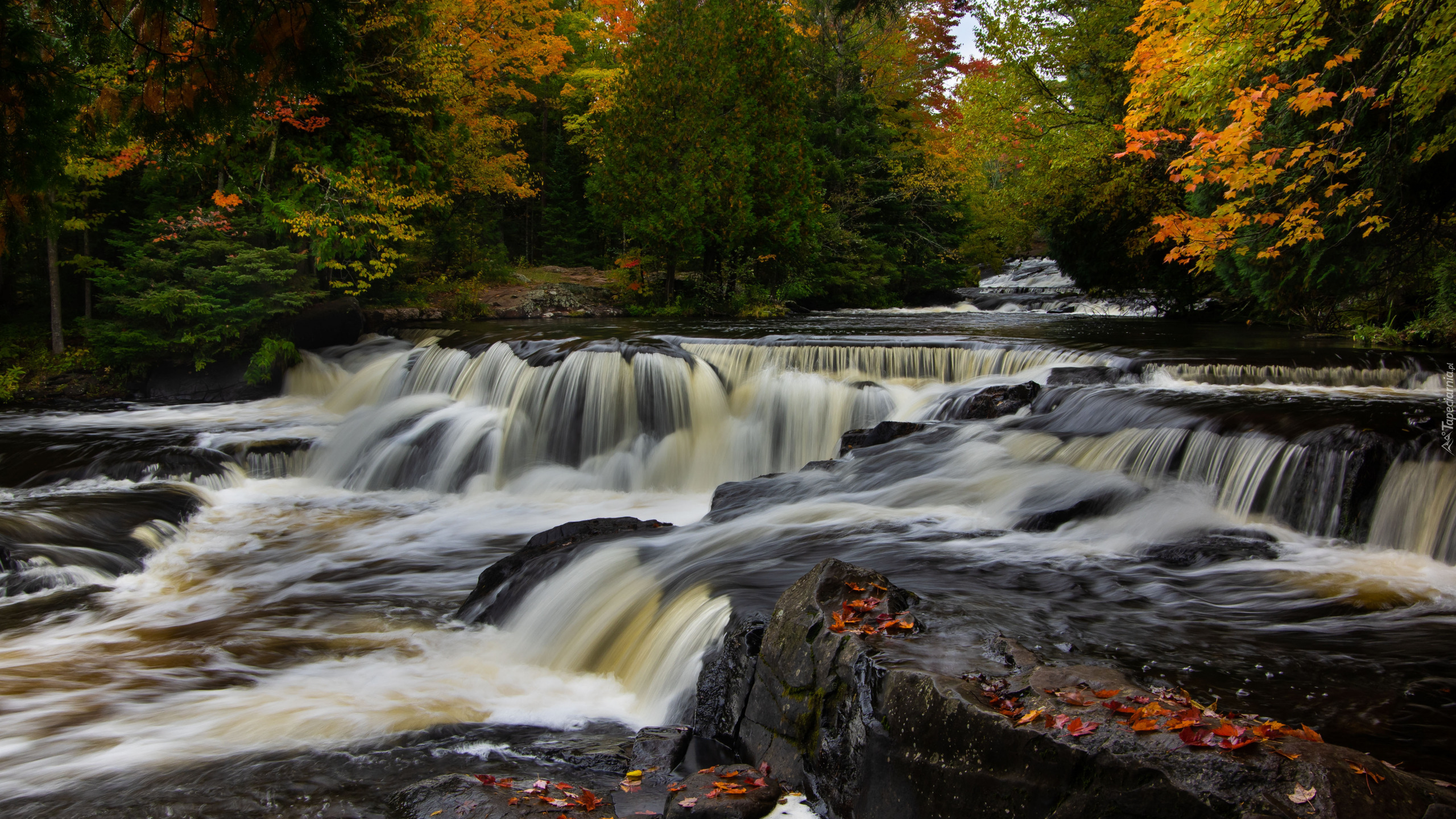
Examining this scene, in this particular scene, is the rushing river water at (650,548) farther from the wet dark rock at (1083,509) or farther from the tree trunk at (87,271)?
the tree trunk at (87,271)

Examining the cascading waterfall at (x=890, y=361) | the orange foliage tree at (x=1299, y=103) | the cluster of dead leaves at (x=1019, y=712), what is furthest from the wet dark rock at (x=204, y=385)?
the cluster of dead leaves at (x=1019, y=712)

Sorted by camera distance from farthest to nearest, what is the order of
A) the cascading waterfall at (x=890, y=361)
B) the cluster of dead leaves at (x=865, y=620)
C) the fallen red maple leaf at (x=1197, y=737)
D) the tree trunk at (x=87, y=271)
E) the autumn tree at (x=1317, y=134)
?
the tree trunk at (x=87, y=271) → the cascading waterfall at (x=890, y=361) → the autumn tree at (x=1317, y=134) → the cluster of dead leaves at (x=865, y=620) → the fallen red maple leaf at (x=1197, y=737)

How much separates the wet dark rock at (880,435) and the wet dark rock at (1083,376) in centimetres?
183

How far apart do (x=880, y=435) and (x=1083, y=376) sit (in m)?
2.67

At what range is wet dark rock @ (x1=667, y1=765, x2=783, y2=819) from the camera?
2.91 metres

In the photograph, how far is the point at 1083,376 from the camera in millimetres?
9289

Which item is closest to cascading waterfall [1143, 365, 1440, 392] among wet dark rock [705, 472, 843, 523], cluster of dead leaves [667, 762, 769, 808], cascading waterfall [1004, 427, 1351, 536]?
cascading waterfall [1004, 427, 1351, 536]

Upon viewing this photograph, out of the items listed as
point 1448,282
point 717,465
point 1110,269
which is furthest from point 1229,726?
point 1110,269

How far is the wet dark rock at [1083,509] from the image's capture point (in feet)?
19.4

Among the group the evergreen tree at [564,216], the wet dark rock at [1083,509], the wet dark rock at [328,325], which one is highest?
the evergreen tree at [564,216]

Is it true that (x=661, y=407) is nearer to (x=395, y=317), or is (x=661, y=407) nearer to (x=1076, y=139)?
(x=395, y=317)

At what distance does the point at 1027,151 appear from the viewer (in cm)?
1816

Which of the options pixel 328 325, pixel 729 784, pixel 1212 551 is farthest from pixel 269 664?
pixel 328 325

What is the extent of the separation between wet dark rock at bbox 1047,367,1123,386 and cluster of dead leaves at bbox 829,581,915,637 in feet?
20.5
